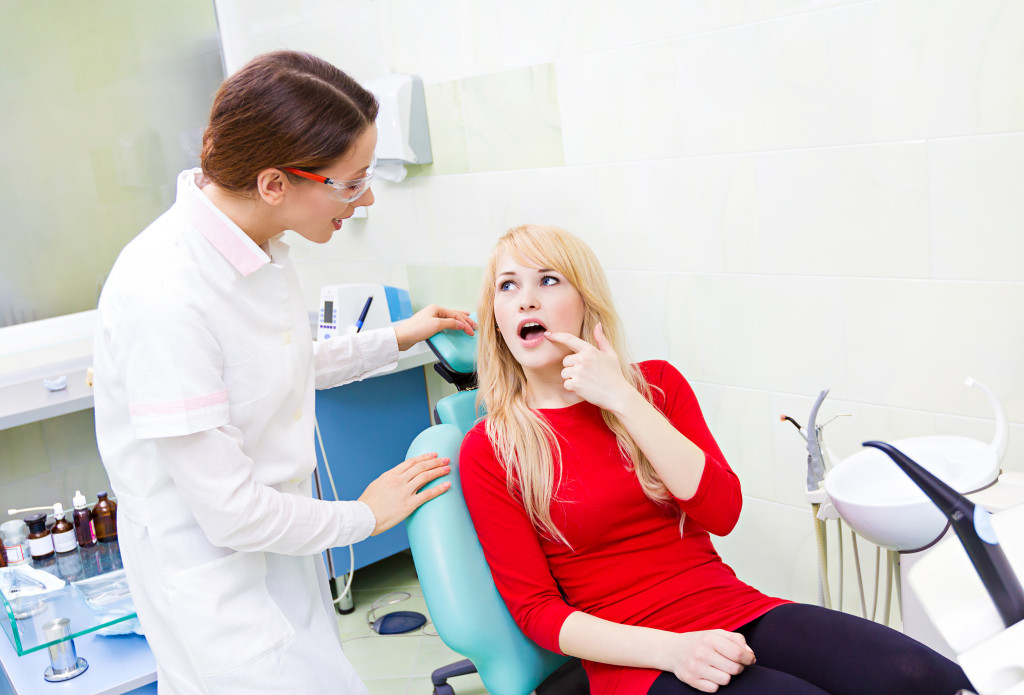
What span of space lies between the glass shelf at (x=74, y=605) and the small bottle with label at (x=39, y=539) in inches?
1.1

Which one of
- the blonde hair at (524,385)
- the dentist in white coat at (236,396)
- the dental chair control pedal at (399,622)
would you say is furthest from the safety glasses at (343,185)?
the dental chair control pedal at (399,622)

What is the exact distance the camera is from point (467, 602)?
4.68 ft

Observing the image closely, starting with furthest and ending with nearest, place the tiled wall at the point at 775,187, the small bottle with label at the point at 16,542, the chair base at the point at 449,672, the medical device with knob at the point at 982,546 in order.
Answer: the chair base at the point at 449,672 → the small bottle with label at the point at 16,542 → the tiled wall at the point at 775,187 → the medical device with knob at the point at 982,546

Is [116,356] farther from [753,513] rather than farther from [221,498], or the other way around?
[753,513]

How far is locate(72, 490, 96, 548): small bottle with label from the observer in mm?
1924

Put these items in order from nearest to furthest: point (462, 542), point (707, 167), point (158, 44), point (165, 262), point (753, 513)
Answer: point (165, 262) → point (462, 542) → point (707, 167) → point (753, 513) → point (158, 44)

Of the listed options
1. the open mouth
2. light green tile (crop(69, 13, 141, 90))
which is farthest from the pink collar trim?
Result: light green tile (crop(69, 13, 141, 90))

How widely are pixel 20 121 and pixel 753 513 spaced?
108 inches

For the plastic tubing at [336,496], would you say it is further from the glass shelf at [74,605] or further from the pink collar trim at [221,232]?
the pink collar trim at [221,232]

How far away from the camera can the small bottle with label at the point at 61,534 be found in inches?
74.4

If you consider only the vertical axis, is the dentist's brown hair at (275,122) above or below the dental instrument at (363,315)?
above

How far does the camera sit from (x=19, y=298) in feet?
10.1

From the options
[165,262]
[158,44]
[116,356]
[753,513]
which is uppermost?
[158,44]

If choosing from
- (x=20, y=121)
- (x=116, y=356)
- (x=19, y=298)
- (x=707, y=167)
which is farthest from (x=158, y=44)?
(x=116, y=356)
